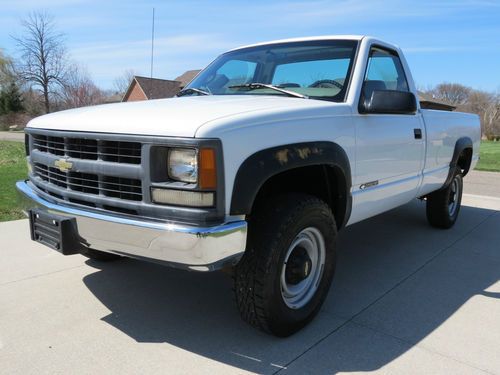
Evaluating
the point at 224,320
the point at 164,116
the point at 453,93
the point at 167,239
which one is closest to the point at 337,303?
the point at 224,320

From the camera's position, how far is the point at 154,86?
32.3 m

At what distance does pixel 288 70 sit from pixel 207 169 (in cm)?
193

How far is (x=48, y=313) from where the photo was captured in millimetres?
3225

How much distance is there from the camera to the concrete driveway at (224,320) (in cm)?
265

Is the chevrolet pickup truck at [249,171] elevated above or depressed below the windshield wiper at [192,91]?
below

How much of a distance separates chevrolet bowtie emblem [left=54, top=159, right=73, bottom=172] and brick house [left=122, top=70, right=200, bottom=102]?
24079mm

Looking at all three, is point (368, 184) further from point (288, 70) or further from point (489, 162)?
point (489, 162)

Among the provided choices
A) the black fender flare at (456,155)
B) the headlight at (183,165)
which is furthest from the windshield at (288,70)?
the black fender flare at (456,155)

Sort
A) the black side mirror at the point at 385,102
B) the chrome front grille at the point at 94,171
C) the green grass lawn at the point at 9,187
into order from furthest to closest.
A: 1. the green grass lawn at the point at 9,187
2. the black side mirror at the point at 385,102
3. the chrome front grille at the point at 94,171

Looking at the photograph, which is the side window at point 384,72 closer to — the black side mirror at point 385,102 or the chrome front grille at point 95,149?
the black side mirror at point 385,102

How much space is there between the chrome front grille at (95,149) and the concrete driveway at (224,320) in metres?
1.14

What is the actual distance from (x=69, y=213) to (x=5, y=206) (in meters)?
4.33

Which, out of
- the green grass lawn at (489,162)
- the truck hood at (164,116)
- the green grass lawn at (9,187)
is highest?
the truck hood at (164,116)

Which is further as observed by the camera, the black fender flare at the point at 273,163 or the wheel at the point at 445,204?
the wheel at the point at 445,204
